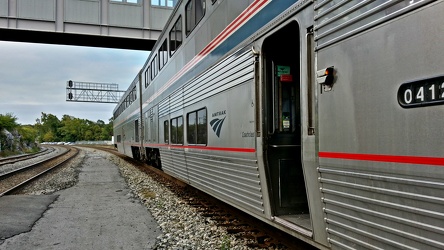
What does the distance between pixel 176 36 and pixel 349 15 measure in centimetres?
646

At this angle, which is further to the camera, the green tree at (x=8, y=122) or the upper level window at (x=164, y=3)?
the green tree at (x=8, y=122)

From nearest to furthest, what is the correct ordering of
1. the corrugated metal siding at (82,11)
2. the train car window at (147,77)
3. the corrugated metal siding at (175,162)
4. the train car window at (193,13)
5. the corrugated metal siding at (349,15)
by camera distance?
the corrugated metal siding at (349,15), the train car window at (193,13), the corrugated metal siding at (175,162), the train car window at (147,77), the corrugated metal siding at (82,11)

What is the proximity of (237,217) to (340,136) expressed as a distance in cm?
373

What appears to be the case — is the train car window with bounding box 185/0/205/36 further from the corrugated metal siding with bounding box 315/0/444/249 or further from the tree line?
the tree line

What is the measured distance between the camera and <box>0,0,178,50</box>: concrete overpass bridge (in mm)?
21531

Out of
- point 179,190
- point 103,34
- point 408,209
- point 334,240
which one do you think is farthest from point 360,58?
point 103,34

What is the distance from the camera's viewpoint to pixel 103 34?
23031 mm

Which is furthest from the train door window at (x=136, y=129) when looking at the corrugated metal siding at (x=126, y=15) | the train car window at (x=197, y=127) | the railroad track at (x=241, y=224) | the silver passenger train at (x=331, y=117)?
the silver passenger train at (x=331, y=117)

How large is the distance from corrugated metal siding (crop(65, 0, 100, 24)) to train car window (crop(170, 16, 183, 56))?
15.5m

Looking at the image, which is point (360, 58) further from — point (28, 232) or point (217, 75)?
point (28, 232)

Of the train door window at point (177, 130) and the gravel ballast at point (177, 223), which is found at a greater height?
the train door window at point (177, 130)

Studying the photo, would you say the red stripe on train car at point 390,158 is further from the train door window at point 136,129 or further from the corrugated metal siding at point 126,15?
the corrugated metal siding at point 126,15

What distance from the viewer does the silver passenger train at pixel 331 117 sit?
2252 mm

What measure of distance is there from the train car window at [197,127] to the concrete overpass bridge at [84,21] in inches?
697
